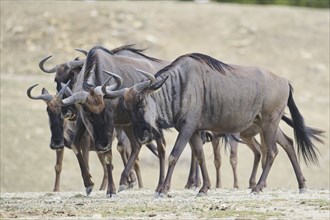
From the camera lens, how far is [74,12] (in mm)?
47750

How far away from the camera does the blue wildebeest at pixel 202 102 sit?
18.3 meters

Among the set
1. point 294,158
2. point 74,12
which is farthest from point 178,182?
point 74,12

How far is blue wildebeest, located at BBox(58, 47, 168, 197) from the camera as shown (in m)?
18.2

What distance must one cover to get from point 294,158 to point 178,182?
10524mm

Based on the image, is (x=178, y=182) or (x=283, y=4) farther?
(x=283, y=4)

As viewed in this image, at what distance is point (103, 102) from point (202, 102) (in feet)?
4.90

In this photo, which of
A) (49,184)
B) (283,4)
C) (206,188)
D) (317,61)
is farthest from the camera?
(283,4)

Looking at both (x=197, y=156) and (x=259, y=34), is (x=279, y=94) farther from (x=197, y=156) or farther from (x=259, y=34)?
(x=259, y=34)

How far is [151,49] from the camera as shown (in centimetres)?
4516

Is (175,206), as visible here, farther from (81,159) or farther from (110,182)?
(81,159)

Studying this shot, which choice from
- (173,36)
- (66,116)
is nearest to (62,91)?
(66,116)

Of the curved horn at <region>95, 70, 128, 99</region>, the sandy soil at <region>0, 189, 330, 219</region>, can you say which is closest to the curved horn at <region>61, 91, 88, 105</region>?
the curved horn at <region>95, 70, 128, 99</region>

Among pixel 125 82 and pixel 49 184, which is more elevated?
pixel 125 82

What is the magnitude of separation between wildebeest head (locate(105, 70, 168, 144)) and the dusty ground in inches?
416
